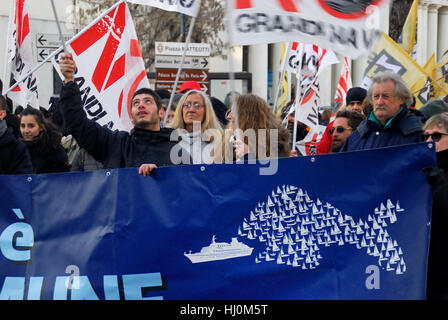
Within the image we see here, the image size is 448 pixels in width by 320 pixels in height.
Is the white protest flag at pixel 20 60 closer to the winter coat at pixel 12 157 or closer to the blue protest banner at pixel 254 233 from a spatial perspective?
the winter coat at pixel 12 157

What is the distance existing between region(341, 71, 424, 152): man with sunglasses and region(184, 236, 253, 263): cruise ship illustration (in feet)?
4.49

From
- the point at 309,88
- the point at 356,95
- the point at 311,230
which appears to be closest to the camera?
the point at 311,230

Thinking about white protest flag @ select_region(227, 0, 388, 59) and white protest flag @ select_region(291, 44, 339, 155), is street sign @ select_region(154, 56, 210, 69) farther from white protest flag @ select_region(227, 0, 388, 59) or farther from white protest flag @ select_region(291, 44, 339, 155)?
white protest flag @ select_region(227, 0, 388, 59)

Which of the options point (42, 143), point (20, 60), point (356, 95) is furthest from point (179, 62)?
point (42, 143)

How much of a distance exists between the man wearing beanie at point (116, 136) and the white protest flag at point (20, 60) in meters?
2.66

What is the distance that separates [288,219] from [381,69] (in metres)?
5.76

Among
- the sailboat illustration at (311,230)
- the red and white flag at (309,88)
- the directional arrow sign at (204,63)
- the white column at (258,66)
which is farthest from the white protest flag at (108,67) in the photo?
the white column at (258,66)

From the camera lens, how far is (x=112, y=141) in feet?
18.3

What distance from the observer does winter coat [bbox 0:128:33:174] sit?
5.93 meters

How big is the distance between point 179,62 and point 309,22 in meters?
9.64

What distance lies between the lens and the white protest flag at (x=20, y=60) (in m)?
8.10

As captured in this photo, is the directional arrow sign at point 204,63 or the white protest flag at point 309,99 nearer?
the white protest flag at point 309,99

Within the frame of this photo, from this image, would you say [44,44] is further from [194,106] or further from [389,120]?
[389,120]

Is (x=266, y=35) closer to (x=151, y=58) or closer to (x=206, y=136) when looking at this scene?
(x=206, y=136)
